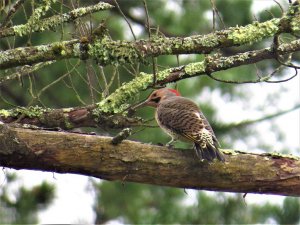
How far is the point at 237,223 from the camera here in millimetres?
8156

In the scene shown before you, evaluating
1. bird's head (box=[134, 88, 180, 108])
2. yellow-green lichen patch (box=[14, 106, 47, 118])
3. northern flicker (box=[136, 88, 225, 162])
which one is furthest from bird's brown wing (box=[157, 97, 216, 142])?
yellow-green lichen patch (box=[14, 106, 47, 118])

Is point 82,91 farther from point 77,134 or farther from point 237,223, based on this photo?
point 77,134

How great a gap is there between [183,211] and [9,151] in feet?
12.6

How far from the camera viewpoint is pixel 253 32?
16.2ft

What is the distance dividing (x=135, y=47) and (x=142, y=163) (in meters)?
0.84

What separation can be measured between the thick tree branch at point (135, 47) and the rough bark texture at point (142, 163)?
23.0 inches

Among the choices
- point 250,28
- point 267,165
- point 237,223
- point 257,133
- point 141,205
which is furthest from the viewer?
point 257,133

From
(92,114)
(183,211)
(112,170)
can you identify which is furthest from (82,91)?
(112,170)

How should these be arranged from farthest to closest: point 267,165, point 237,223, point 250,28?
1. point 237,223
2. point 267,165
3. point 250,28

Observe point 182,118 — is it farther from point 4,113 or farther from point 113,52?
point 113,52

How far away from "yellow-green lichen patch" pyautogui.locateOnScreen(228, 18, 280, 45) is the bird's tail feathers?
867 mm

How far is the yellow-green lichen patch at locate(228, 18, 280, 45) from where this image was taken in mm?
4805

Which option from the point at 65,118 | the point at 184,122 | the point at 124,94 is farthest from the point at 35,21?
the point at 184,122

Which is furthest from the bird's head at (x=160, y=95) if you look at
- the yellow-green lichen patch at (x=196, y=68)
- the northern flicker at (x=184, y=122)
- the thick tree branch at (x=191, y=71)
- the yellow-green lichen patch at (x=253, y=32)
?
the yellow-green lichen patch at (x=253, y=32)
